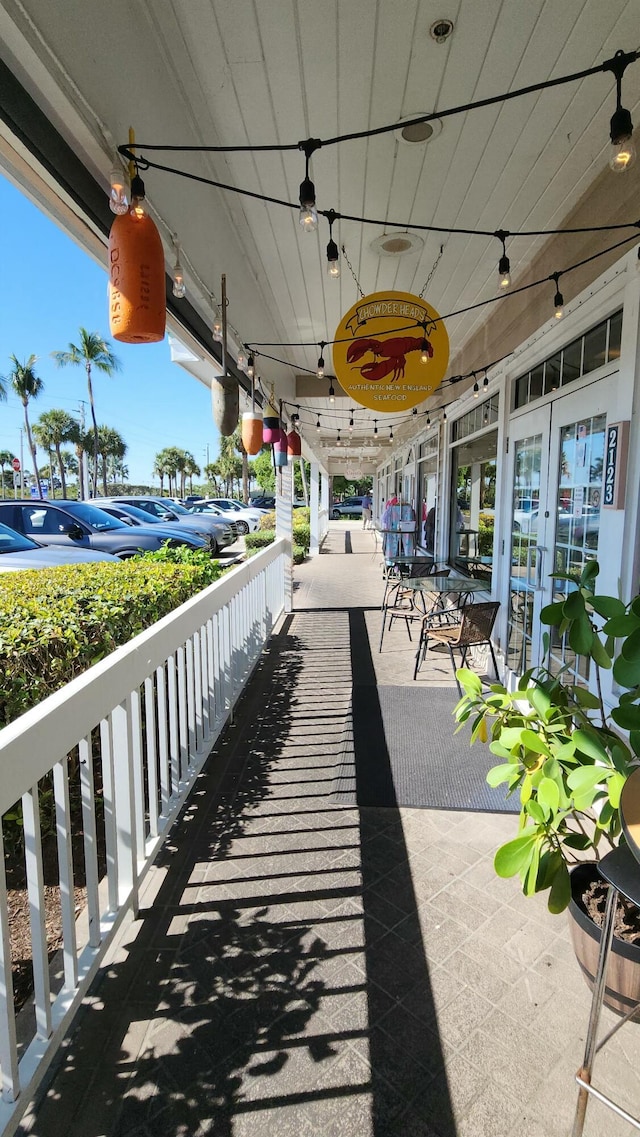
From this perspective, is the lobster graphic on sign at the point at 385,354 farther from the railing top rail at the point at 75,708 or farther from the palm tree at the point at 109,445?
the palm tree at the point at 109,445

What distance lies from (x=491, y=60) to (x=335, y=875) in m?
3.14

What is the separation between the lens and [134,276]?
1.66 meters

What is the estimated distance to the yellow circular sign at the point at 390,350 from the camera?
10.7ft

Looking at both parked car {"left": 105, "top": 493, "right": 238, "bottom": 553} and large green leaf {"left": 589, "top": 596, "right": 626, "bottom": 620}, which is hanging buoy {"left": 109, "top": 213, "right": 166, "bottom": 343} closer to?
large green leaf {"left": 589, "top": 596, "right": 626, "bottom": 620}

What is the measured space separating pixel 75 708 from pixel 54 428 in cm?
5251

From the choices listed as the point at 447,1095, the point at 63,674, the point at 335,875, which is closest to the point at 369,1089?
the point at 447,1095

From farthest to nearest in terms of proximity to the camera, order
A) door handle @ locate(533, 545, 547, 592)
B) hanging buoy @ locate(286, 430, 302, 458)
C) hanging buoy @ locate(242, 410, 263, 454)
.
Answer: hanging buoy @ locate(286, 430, 302, 458)
hanging buoy @ locate(242, 410, 263, 454)
door handle @ locate(533, 545, 547, 592)

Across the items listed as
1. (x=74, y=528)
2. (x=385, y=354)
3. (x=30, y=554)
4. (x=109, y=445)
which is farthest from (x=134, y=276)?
(x=109, y=445)

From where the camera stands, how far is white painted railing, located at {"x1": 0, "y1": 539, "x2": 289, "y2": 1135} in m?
1.25

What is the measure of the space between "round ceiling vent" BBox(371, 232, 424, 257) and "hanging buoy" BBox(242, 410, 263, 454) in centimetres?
146

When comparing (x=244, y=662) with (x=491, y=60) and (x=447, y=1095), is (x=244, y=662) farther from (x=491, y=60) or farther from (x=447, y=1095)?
(x=491, y=60)

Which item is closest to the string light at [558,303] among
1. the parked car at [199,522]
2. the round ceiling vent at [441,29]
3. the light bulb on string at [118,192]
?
the round ceiling vent at [441,29]

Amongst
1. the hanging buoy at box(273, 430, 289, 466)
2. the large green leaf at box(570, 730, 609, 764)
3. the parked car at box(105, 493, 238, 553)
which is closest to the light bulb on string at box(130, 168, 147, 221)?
the large green leaf at box(570, 730, 609, 764)

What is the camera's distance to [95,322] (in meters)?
33.7
